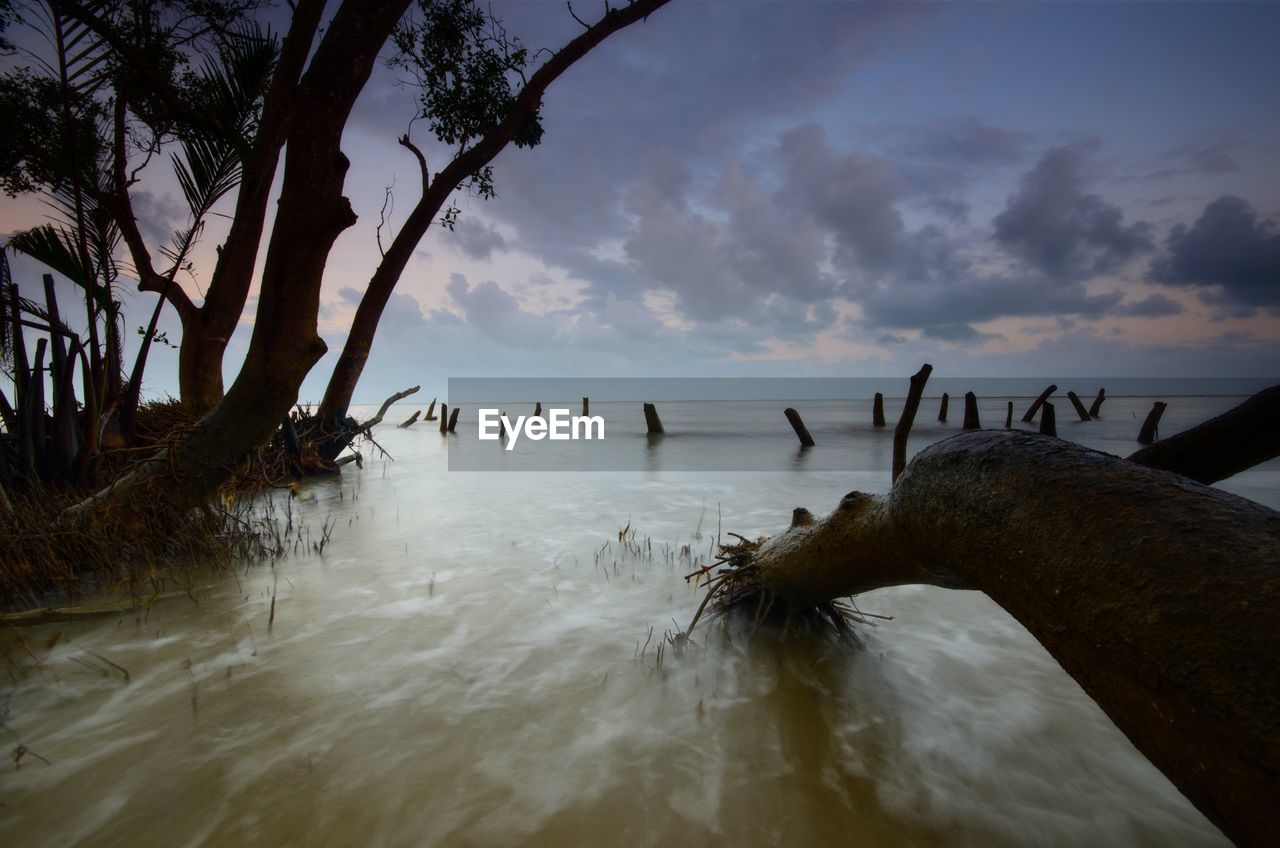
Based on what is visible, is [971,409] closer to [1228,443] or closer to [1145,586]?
[1228,443]

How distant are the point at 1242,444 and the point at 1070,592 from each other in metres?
1.17

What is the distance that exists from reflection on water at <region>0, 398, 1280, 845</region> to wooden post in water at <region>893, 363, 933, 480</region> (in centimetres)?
105

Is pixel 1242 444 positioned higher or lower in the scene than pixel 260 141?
lower

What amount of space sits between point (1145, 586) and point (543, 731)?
6.72 feet

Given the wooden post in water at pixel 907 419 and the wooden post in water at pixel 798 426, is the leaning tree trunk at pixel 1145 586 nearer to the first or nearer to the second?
the wooden post in water at pixel 907 419

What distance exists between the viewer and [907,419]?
11.2ft

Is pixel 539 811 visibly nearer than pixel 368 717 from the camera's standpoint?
Yes

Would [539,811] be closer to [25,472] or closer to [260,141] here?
[25,472]

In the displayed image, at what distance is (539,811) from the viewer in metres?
1.83

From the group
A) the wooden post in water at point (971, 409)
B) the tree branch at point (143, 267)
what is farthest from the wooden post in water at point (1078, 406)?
the tree branch at point (143, 267)

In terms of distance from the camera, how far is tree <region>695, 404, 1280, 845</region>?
0.99 metres

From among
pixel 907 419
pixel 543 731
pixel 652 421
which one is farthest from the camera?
pixel 652 421

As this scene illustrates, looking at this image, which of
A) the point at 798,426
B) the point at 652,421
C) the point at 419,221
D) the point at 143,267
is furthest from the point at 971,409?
the point at 143,267

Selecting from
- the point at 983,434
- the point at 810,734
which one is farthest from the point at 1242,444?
the point at 810,734
